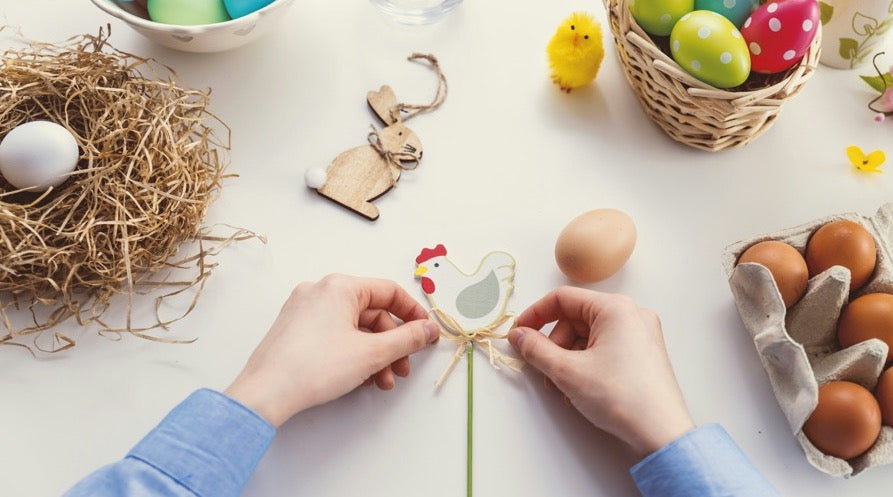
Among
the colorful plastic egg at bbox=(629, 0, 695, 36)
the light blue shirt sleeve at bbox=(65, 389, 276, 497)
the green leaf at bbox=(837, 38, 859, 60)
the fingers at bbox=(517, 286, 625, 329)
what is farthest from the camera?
the green leaf at bbox=(837, 38, 859, 60)

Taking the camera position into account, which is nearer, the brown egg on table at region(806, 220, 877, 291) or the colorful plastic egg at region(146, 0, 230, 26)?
the brown egg on table at region(806, 220, 877, 291)

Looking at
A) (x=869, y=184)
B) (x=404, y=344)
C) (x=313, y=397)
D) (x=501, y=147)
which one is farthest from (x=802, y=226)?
(x=313, y=397)

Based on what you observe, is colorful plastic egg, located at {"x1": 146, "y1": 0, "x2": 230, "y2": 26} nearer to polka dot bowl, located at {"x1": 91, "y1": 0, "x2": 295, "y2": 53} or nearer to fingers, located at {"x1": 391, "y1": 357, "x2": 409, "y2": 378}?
polka dot bowl, located at {"x1": 91, "y1": 0, "x2": 295, "y2": 53}

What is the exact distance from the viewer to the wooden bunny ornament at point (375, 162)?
986mm

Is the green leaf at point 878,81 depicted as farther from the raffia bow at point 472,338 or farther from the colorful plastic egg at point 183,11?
the colorful plastic egg at point 183,11

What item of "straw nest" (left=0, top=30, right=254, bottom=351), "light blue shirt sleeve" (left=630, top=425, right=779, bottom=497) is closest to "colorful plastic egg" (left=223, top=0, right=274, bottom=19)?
"straw nest" (left=0, top=30, right=254, bottom=351)

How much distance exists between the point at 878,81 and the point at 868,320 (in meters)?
0.43

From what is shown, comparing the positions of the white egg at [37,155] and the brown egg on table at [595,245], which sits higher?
the white egg at [37,155]

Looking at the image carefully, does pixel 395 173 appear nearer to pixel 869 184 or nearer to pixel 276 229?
pixel 276 229

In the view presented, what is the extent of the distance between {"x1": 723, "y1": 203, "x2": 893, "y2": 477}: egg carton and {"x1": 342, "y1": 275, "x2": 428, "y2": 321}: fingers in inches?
14.8

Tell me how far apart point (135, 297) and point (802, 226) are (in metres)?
0.80

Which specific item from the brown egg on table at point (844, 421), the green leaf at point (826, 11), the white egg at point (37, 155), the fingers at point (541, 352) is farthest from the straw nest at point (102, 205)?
the green leaf at point (826, 11)

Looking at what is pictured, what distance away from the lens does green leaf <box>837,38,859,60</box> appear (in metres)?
1.07

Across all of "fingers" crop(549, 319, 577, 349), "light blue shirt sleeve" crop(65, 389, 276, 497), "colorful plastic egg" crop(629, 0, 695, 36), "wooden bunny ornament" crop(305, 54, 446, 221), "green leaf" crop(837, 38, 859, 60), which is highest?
"colorful plastic egg" crop(629, 0, 695, 36)
